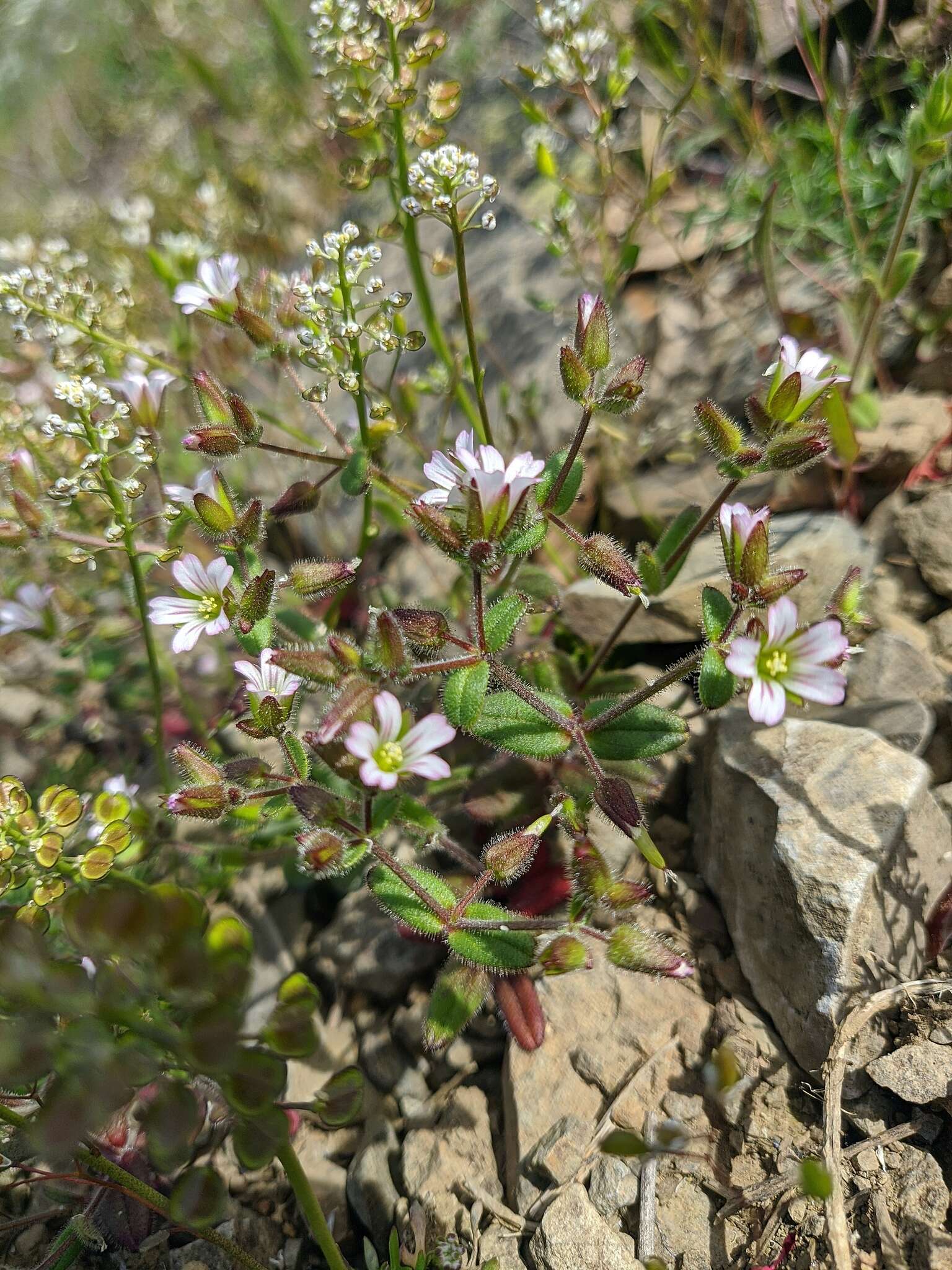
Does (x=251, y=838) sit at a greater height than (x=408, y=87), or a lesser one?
lesser

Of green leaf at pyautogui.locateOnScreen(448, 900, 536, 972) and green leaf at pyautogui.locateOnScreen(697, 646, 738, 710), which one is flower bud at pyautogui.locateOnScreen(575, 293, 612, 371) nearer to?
green leaf at pyautogui.locateOnScreen(697, 646, 738, 710)

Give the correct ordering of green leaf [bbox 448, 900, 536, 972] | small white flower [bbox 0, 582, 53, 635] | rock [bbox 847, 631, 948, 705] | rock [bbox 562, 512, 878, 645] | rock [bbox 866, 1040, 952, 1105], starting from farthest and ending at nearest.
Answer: small white flower [bbox 0, 582, 53, 635]
rock [bbox 562, 512, 878, 645]
rock [bbox 847, 631, 948, 705]
green leaf [bbox 448, 900, 536, 972]
rock [bbox 866, 1040, 952, 1105]

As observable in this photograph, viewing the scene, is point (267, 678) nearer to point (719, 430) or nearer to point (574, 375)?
point (574, 375)

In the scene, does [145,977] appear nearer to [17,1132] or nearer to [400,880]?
[400,880]

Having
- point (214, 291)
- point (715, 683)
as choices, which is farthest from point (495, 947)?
point (214, 291)

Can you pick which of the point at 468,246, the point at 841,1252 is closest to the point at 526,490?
the point at 841,1252

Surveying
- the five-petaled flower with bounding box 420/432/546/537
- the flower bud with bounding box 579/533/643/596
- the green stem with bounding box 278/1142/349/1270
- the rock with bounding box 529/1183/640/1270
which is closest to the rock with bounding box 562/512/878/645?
the flower bud with bounding box 579/533/643/596

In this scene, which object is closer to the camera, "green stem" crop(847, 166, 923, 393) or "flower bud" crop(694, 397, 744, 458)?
"flower bud" crop(694, 397, 744, 458)
